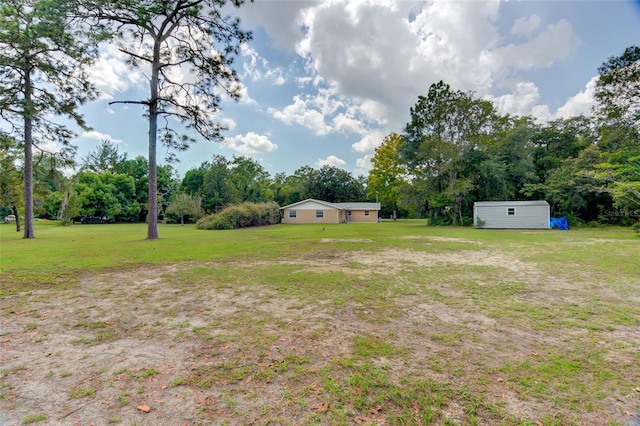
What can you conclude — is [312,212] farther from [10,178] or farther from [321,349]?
[321,349]

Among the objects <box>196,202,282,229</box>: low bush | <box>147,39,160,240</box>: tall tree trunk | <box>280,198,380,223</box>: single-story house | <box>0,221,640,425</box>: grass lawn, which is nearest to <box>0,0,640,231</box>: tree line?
<box>147,39,160,240</box>: tall tree trunk

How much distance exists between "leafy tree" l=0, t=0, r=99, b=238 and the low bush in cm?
1017

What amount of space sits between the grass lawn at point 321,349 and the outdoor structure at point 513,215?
59.7 ft

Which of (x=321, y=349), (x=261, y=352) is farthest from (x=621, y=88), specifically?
(x=261, y=352)

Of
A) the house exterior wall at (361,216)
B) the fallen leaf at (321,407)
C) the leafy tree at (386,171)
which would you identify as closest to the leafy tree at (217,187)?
the house exterior wall at (361,216)

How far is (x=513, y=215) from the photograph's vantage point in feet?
71.9

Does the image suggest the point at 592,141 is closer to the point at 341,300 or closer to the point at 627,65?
the point at 627,65

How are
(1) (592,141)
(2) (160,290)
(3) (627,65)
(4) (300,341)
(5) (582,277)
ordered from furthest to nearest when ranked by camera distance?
(1) (592,141) → (3) (627,65) → (5) (582,277) → (2) (160,290) → (4) (300,341)

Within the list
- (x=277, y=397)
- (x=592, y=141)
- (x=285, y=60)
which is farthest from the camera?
(x=592, y=141)

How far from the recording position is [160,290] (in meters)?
4.97

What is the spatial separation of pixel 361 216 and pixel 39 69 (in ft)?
103

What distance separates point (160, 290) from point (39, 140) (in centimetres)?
1632

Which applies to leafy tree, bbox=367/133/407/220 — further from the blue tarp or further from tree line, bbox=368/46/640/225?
the blue tarp

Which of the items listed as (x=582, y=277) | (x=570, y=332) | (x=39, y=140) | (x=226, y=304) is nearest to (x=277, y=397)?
(x=226, y=304)
